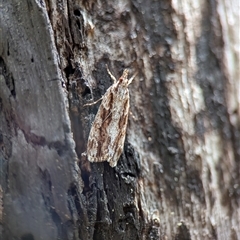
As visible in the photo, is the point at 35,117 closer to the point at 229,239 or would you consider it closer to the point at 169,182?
the point at 169,182

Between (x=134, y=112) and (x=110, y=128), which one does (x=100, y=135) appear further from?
(x=134, y=112)

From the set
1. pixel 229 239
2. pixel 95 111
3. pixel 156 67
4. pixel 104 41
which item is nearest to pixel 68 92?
pixel 95 111

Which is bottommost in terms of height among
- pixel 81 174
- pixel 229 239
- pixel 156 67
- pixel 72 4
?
pixel 229 239

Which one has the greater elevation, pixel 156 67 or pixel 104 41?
pixel 104 41

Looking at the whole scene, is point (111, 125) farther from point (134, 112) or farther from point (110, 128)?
point (134, 112)

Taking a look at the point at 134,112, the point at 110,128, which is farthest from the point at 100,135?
the point at 134,112
